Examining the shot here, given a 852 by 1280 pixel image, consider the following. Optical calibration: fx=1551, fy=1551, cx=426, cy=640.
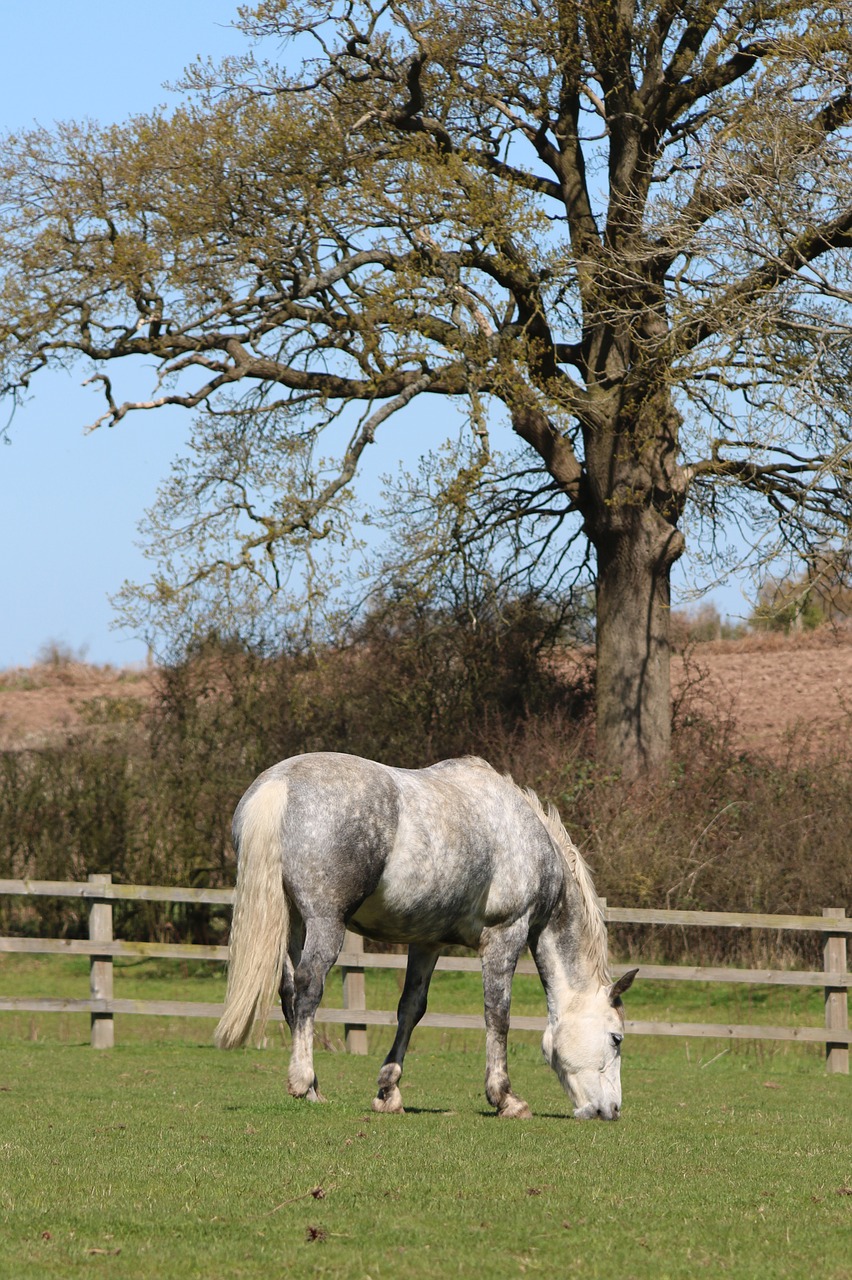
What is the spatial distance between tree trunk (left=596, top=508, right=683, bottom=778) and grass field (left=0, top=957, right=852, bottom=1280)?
10.2 meters

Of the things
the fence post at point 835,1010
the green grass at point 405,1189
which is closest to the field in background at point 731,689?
the fence post at point 835,1010

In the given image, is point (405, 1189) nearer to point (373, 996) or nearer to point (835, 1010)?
point (835, 1010)

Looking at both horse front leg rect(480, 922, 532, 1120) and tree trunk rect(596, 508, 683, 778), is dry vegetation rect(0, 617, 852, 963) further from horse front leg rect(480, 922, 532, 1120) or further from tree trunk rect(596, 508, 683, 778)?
horse front leg rect(480, 922, 532, 1120)

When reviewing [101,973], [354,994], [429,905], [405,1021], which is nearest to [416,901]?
[429,905]

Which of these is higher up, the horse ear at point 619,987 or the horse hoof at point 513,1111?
the horse ear at point 619,987

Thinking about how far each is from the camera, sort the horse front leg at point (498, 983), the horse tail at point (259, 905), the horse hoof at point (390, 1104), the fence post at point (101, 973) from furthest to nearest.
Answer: the fence post at point (101, 973) < the horse front leg at point (498, 983) < the horse hoof at point (390, 1104) < the horse tail at point (259, 905)

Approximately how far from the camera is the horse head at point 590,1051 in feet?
27.7

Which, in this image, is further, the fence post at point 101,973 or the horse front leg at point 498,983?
the fence post at point 101,973

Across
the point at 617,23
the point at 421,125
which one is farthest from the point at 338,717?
the point at 617,23

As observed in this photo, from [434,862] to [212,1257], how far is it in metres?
3.51

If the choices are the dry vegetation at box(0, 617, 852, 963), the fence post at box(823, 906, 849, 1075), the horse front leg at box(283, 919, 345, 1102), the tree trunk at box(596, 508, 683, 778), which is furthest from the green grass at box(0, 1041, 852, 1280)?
the tree trunk at box(596, 508, 683, 778)

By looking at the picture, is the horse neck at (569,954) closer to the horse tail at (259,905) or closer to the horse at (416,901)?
the horse at (416,901)

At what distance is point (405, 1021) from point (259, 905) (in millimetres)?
1416

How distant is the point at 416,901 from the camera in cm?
805
